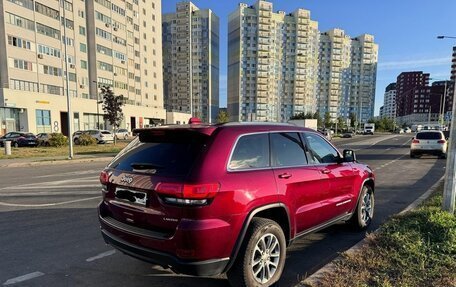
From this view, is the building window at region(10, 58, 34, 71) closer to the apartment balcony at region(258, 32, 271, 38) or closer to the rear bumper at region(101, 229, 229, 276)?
the rear bumper at region(101, 229, 229, 276)

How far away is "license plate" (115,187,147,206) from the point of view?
3.15m

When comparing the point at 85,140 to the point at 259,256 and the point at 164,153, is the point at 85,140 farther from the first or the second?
the point at 259,256

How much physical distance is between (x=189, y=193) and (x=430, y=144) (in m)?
19.6

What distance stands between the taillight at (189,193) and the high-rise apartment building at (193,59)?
109 m

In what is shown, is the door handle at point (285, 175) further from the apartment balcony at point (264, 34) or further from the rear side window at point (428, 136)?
the apartment balcony at point (264, 34)

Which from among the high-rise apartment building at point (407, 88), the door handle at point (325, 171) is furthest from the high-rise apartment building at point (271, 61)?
the door handle at point (325, 171)

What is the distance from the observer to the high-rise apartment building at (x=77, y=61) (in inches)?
1825

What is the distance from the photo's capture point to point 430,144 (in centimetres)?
1855

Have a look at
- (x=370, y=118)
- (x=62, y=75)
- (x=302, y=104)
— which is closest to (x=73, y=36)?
(x=62, y=75)

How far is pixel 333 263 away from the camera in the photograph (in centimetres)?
375

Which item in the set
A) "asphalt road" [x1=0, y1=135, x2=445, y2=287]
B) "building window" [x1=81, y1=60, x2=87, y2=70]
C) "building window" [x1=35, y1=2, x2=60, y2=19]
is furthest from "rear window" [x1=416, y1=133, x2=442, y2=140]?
"building window" [x1=81, y1=60, x2=87, y2=70]

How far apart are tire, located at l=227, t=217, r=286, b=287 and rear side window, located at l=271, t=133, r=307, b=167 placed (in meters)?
0.72

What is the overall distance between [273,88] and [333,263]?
122 meters

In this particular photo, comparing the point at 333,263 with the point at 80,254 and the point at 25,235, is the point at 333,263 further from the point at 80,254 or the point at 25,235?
the point at 25,235
